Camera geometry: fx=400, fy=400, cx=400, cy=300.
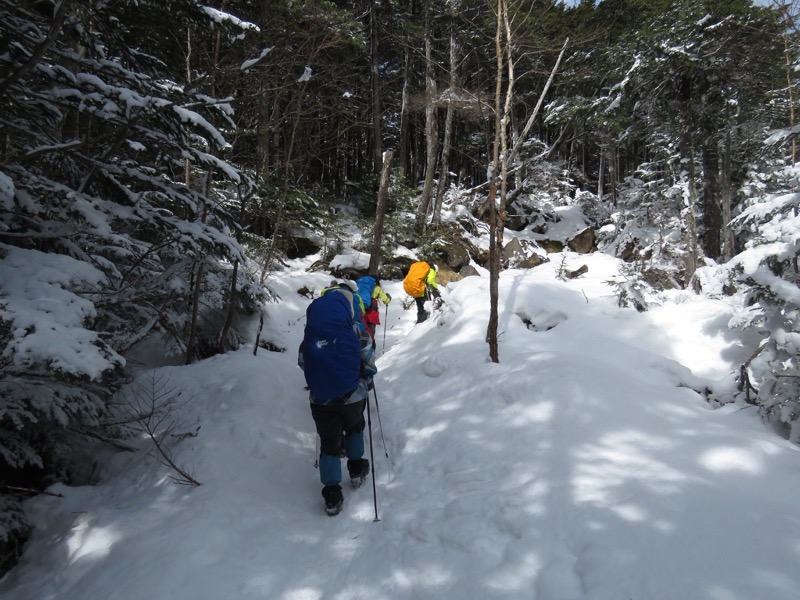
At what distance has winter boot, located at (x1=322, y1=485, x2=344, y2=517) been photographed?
3912mm

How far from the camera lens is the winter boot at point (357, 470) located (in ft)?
14.1

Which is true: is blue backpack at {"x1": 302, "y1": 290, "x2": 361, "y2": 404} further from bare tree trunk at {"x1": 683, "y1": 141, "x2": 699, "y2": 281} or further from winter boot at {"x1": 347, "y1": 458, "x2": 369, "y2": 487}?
bare tree trunk at {"x1": 683, "y1": 141, "x2": 699, "y2": 281}

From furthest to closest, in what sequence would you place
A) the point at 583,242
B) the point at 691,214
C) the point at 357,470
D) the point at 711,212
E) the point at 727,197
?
the point at 583,242, the point at 727,197, the point at 711,212, the point at 691,214, the point at 357,470

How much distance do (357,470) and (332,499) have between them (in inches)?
→ 18.3

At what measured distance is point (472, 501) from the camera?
139 inches

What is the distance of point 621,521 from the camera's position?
2.77 m

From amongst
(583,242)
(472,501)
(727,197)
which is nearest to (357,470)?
(472,501)

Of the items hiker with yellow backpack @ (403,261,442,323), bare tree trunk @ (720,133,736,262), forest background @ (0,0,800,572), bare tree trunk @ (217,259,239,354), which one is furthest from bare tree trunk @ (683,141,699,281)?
bare tree trunk @ (217,259,239,354)

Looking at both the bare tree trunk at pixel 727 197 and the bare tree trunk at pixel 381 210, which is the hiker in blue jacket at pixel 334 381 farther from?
the bare tree trunk at pixel 727 197

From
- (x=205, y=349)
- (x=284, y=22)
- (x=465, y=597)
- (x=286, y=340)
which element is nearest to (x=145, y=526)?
(x=465, y=597)

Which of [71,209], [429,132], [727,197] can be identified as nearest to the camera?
[71,209]

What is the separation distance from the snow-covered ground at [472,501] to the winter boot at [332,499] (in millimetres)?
130

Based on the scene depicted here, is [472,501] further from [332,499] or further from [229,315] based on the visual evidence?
[229,315]

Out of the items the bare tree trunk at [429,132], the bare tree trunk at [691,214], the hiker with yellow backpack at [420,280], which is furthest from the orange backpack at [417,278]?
the bare tree trunk at [691,214]
